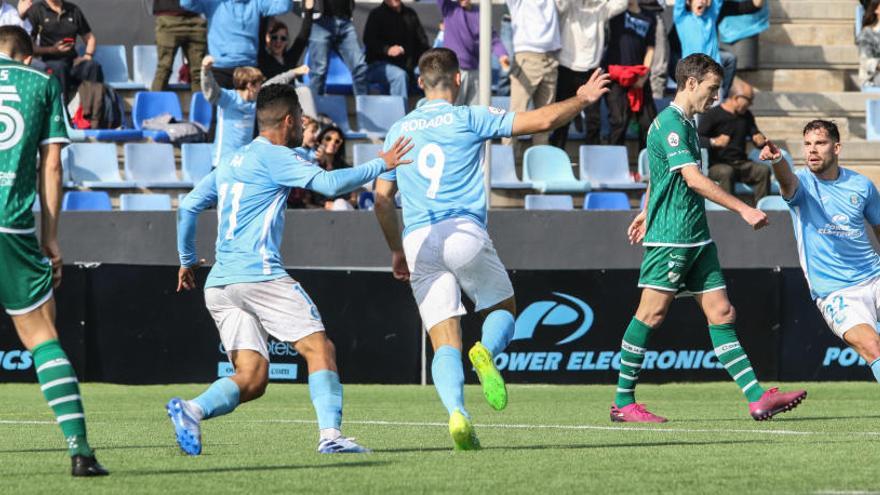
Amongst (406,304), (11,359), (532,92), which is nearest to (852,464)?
(406,304)

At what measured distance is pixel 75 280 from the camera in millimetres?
14961

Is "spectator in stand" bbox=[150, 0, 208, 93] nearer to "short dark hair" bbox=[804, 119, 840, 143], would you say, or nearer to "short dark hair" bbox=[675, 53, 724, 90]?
"short dark hair" bbox=[675, 53, 724, 90]

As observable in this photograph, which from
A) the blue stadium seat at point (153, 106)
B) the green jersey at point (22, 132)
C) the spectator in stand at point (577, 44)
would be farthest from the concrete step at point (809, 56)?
the green jersey at point (22, 132)

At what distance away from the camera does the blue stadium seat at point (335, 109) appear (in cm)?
1972

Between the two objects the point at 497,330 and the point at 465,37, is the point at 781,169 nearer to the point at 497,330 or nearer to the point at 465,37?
the point at 497,330

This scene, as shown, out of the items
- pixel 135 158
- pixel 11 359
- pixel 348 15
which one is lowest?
pixel 11 359

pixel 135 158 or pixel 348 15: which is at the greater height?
pixel 348 15

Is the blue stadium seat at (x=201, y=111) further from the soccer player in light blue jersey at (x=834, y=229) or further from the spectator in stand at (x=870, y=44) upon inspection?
→ the soccer player in light blue jersey at (x=834, y=229)

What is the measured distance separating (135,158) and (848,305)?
10.3 metres

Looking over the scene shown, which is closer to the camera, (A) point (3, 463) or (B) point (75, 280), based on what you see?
(A) point (3, 463)

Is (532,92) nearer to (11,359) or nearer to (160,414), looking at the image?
(11,359)

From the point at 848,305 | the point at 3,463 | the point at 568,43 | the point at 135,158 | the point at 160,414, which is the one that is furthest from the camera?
the point at 568,43

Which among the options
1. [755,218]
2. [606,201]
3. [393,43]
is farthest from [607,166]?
[755,218]

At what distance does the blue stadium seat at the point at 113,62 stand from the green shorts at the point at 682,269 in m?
11.6
